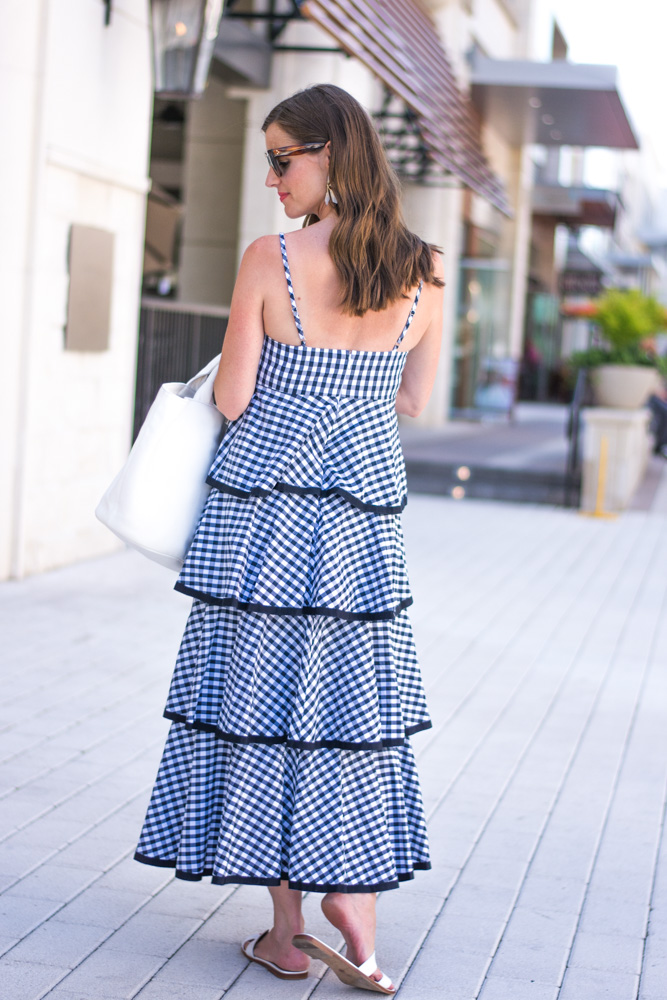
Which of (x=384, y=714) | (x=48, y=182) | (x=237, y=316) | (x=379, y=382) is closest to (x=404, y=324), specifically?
(x=379, y=382)

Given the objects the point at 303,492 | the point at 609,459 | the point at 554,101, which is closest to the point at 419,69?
the point at 609,459

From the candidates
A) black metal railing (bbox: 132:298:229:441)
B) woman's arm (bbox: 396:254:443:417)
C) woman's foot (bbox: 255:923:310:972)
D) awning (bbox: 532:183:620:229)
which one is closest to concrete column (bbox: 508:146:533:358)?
awning (bbox: 532:183:620:229)

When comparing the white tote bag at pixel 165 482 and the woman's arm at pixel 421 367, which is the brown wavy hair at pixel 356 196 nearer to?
the woman's arm at pixel 421 367

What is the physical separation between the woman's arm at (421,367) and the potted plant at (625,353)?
495 inches

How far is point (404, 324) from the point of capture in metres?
2.91

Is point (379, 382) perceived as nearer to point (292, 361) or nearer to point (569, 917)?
point (292, 361)

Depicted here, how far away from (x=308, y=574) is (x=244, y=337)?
54 cm

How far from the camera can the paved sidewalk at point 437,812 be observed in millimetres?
3000

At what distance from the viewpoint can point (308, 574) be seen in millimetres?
2811

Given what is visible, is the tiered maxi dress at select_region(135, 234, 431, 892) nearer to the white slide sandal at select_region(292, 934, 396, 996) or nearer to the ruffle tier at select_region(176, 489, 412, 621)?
the ruffle tier at select_region(176, 489, 412, 621)

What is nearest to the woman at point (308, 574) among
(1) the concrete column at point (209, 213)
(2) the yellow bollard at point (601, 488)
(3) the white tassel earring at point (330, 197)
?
(3) the white tassel earring at point (330, 197)

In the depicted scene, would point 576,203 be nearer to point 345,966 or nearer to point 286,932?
point 286,932

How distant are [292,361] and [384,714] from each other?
A: 2.70 ft

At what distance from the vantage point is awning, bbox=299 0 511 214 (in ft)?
34.3
